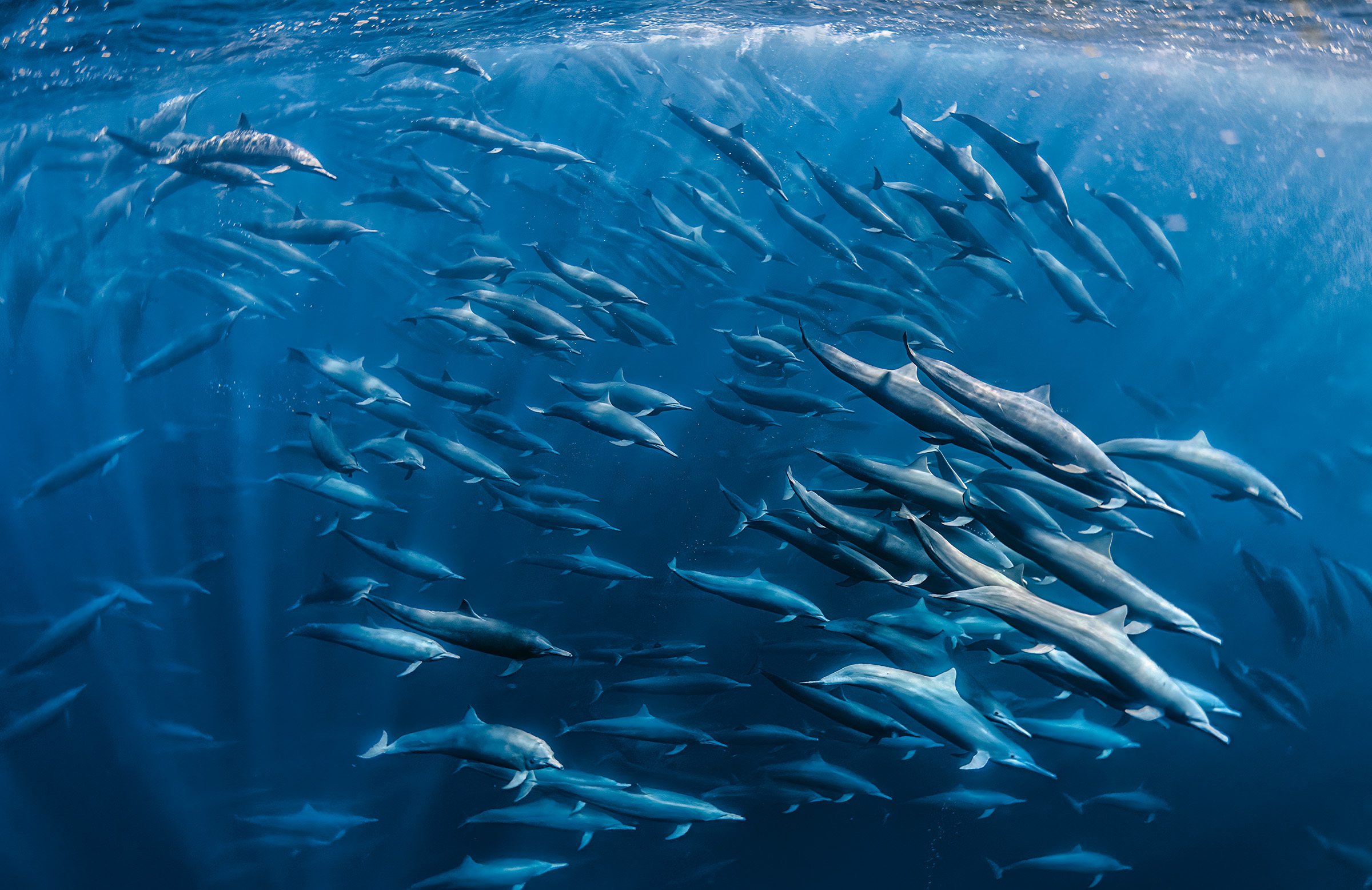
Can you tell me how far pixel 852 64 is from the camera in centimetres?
2397

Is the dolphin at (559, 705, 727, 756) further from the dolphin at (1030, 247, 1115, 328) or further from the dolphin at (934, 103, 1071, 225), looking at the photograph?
the dolphin at (1030, 247, 1115, 328)

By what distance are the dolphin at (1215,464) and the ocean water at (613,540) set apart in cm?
4

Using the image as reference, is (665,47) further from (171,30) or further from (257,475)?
(257,475)

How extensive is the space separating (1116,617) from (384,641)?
14.0 ft

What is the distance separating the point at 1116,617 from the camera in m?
2.80

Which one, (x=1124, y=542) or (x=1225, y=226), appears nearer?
(x=1124, y=542)

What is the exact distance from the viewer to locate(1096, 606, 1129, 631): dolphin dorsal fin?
2785 mm

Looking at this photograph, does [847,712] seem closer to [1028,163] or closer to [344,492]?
[1028,163]

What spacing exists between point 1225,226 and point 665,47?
73.5 meters

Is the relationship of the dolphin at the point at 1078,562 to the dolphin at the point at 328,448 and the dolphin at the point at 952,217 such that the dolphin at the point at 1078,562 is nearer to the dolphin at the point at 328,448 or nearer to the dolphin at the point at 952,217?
the dolphin at the point at 952,217

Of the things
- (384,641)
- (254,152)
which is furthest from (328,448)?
(254,152)

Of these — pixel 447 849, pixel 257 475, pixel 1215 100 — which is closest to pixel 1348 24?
pixel 1215 100

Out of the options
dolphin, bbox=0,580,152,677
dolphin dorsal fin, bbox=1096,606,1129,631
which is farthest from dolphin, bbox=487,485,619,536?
dolphin, bbox=0,580,152,677

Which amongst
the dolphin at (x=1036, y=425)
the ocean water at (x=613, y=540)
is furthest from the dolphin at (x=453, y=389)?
the dolphin at (x=1036, y=425)
